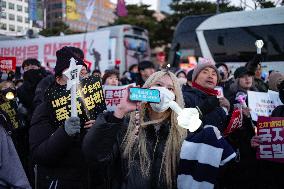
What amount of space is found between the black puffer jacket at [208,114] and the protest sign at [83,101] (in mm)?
1049

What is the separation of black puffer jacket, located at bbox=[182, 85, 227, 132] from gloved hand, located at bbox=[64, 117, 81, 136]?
4.42 ft

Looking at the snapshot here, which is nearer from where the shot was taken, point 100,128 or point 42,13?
point 100,128

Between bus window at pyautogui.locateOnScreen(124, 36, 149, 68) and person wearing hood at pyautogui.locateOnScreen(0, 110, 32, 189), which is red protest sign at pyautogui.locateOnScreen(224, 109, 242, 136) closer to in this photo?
person wearing hood at pyautogui.locateOnScreen(0, 110, 32, 189)

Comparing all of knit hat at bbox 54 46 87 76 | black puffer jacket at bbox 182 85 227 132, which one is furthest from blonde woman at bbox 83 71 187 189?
black puffer jacket at bbox 182 85 227 132

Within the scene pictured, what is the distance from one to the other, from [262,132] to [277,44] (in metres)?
11.7

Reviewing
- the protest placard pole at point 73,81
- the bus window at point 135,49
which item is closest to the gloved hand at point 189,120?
the protest placard pole at point 73,81

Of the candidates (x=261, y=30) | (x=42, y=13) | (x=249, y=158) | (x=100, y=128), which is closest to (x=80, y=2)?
(x=261, y=30)

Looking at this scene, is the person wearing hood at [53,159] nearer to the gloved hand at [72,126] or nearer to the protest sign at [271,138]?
the gloved hand at [72,126]

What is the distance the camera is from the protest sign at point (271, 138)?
10.5ft

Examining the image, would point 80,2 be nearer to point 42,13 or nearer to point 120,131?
point 42,13

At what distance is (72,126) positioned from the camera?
2203mm

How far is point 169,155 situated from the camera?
2131 mm

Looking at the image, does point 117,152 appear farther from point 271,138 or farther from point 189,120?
point 271,138

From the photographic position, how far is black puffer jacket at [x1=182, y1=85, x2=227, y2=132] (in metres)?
3.25
